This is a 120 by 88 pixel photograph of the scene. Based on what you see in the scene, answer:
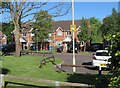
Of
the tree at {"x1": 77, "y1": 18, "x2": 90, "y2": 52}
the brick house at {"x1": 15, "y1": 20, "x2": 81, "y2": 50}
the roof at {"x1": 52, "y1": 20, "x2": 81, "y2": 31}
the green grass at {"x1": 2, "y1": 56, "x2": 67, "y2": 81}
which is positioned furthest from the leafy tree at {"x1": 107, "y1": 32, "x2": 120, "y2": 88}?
the roof at {"x1": 52, "y1": 20, "x2": 81, "y2": 31}

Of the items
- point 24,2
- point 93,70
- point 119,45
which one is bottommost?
point 93,70

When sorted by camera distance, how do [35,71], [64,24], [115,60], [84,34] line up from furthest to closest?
[64,24] < [84,34] < [35,71] < [115,60]

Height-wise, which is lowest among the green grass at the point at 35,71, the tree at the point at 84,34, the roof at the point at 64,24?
the green grass at the point at 35,71

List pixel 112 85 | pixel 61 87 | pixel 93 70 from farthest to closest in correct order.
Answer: pixel 93 70
pixel 61 87
pixel 112 85

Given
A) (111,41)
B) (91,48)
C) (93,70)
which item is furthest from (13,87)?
(91,48)

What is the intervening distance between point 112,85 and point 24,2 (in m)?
26.0

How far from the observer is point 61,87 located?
922 cm

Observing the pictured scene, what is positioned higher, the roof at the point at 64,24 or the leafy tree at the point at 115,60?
the roof at the point at 64,24

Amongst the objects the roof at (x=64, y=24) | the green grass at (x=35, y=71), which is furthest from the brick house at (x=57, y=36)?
the green grass at (x=35, y=71)

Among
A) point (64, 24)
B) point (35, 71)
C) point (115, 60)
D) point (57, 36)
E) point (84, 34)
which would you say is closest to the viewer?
point (115, 60)

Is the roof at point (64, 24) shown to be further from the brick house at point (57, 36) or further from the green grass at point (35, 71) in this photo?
→ the green grass at point (35, 71)

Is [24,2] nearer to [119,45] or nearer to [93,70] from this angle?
[93,70]

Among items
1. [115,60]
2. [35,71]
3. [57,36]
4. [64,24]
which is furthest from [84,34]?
[115,60]

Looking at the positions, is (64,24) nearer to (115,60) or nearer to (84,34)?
(84,34)
